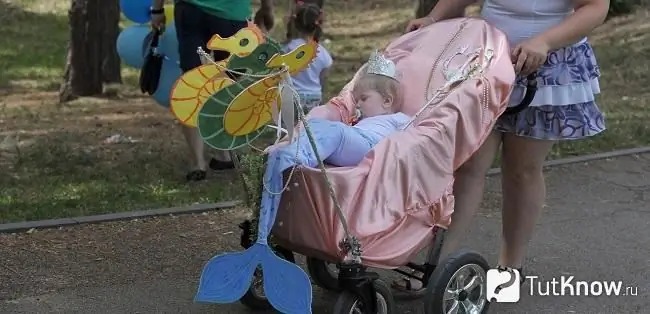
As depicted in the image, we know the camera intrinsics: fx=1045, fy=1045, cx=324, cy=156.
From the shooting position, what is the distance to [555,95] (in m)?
4.46

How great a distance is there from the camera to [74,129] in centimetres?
863

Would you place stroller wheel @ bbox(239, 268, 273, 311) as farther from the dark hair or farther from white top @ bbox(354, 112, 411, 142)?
the dark hair

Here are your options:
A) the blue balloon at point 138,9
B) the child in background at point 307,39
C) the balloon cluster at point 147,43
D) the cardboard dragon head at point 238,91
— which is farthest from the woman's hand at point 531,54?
the blue balloon at point 138,9

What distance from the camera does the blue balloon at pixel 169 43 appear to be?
275 inches

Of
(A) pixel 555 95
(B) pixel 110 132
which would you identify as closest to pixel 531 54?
(A) pixel 555 95

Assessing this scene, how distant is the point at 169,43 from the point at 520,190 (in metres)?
3.12

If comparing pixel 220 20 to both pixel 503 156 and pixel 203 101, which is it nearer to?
pixel 503 156

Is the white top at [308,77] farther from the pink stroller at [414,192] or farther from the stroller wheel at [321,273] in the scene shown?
the stroller wheel at [321,273]

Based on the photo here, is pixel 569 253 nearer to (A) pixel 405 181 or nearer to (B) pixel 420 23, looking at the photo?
(B) pixel 420 23

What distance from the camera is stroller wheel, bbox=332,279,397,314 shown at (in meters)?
3.86

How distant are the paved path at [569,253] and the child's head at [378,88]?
934 millimetres

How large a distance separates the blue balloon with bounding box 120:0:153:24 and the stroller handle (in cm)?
349

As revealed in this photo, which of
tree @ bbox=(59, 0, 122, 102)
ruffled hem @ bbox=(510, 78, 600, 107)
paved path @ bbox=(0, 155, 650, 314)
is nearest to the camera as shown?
ruffled hem @ bbox=(510, 78, 600, 107)

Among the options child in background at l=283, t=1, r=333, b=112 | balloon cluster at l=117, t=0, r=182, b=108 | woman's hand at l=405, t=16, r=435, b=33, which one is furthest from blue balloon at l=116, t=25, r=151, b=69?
woman's hand at l=405, t=16, r=435, b=33
